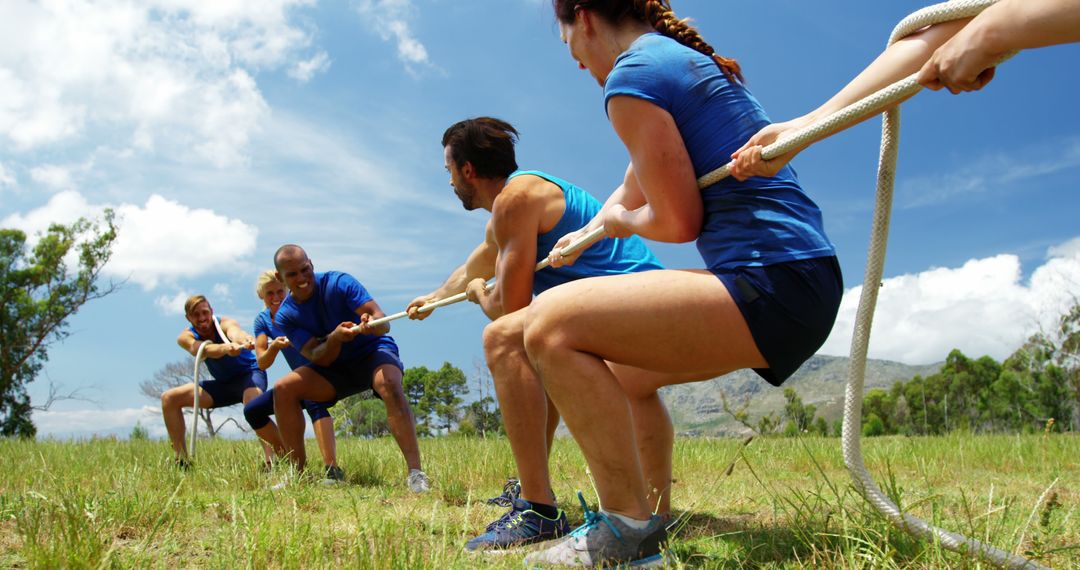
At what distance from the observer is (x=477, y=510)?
3.50m

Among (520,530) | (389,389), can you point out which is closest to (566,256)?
(520,530)

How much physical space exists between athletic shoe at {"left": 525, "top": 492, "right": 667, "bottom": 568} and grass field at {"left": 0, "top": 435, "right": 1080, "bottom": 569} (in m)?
0.06

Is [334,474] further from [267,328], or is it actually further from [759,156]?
[759,156]

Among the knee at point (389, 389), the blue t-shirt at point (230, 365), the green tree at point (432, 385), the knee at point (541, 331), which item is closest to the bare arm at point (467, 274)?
the knee at point (389, 389)

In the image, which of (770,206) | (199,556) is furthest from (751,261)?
(199,556)

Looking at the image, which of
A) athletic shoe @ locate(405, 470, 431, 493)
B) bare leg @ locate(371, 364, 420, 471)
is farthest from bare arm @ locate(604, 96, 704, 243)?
bare leg @ locate(371, 364, 420, 471)

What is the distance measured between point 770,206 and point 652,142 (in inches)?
14.6

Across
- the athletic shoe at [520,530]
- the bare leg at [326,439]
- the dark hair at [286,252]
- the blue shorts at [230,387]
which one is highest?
the dark hair at [286,252]

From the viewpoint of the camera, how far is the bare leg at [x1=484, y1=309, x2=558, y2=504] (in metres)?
2.84

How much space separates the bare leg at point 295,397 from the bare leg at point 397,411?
16.7 inches

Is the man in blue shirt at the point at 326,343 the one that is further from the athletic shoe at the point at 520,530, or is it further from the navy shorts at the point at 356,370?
the athletic shoe at the point at 520,530

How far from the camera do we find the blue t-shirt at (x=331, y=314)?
5.52 metres

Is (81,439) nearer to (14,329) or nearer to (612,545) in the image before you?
(612,545)

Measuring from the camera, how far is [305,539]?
7.24ft
